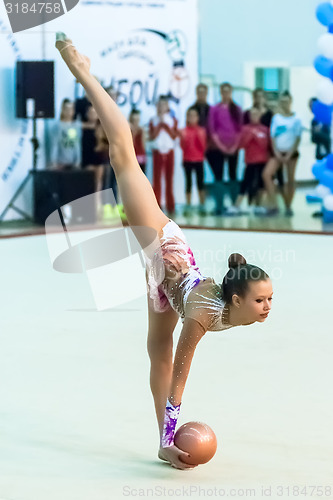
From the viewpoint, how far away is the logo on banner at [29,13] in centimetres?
1050

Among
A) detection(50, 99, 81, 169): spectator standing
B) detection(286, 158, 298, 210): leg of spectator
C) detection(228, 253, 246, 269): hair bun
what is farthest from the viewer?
detection(286, 158, 298, 210): leg of spectator

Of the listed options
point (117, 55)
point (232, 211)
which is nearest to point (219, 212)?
point (232, 211)

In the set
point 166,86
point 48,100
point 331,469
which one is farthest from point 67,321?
point 166,86

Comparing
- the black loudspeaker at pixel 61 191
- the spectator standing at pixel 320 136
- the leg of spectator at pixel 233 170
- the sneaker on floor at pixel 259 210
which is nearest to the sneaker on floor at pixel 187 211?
the leg of spectator at pixel 233 170

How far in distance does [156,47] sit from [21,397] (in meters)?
8.47

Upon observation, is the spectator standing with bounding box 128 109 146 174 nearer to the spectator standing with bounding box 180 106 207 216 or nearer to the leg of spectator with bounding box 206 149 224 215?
the spectator standing with bounding box 180 106 207 216

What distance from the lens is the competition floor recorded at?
10.5ft

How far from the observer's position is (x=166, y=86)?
12.1m

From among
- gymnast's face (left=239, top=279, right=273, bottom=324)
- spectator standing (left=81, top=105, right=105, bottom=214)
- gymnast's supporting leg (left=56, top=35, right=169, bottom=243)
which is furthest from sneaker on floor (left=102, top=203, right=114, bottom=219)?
gymnast's face (left=239, top=279, right=273, bottom=324)

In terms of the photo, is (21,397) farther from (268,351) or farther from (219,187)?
(219,187)

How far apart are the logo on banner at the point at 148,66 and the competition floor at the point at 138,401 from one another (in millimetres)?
5154

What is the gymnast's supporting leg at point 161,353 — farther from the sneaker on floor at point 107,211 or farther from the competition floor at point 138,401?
the sneaker on floor at point 107,211

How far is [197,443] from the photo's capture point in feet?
10.5

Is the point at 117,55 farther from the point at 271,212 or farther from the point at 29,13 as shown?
the point at 271,212
